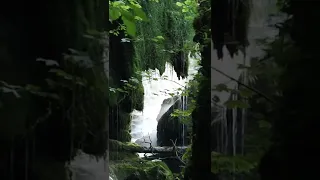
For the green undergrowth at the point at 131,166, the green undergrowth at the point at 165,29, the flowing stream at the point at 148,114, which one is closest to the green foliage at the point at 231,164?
the flowing stream at the point at 148,114

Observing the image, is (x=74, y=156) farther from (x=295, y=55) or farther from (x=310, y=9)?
(x=310, y=9)

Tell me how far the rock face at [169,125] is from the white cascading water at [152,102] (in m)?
0.04

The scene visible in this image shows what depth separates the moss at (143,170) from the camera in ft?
8.67

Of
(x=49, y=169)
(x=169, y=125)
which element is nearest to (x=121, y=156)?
(x=169, y=125)

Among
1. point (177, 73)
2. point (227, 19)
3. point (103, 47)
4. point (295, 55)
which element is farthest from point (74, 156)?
point (177, 73)

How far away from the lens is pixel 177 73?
293 cm

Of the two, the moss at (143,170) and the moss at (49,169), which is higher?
the moss at (49,169)

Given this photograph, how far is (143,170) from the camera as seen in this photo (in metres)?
2.69

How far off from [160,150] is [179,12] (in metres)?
1.19

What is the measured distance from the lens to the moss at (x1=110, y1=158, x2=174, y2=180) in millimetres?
2643

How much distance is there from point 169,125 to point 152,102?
0.37 metres

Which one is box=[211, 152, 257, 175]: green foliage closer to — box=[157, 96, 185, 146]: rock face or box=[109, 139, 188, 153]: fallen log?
box=[109, 139, 188, 153]: fallen log

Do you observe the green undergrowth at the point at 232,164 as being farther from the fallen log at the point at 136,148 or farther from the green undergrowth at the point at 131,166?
the fallen log at the point at 136,148

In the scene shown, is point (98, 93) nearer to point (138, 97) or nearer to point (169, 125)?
point (138, 97)
